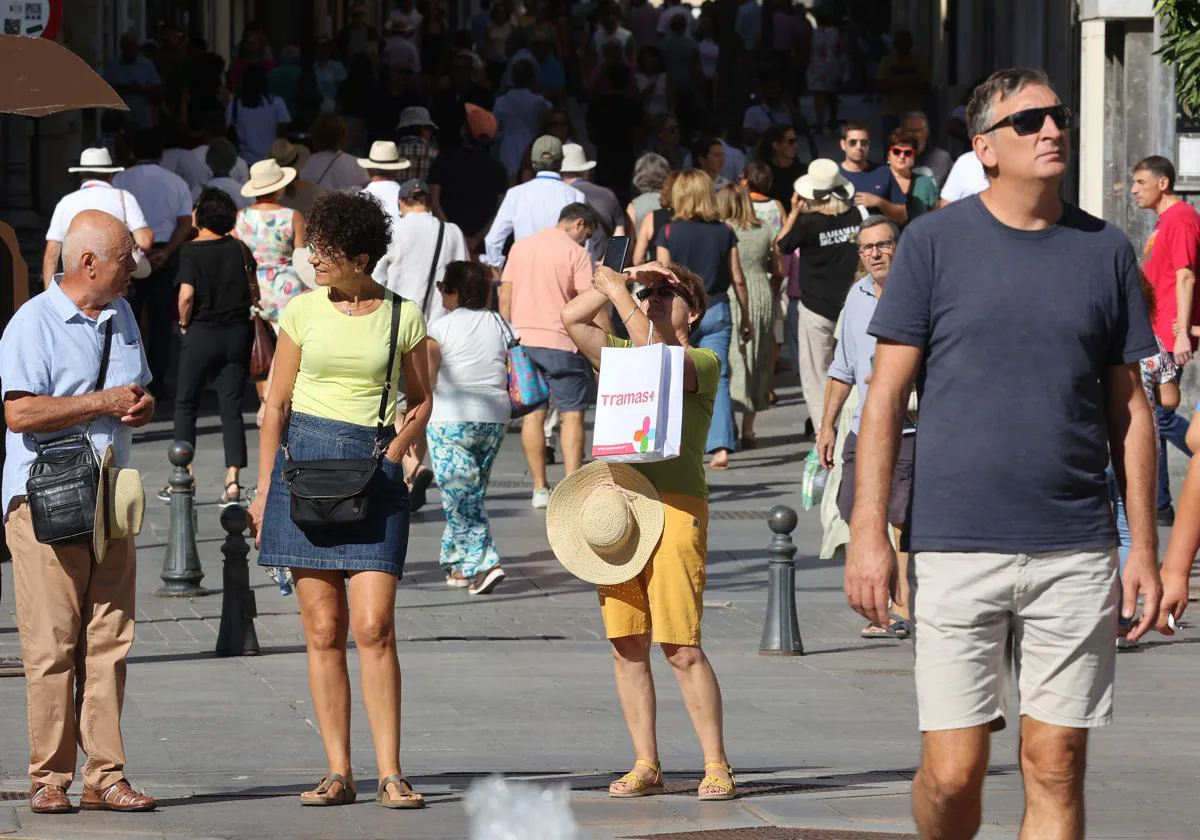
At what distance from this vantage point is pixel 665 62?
3200 centimetres

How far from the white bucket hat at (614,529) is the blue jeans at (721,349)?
8.35 m

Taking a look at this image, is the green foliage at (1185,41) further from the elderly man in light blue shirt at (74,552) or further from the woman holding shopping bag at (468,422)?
the elderly man in light blue shirt at (74,552)

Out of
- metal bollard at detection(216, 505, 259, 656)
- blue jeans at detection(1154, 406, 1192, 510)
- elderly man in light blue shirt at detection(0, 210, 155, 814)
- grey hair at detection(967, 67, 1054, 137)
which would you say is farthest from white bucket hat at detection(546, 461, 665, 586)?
blue jeans at detection(1154, 406, 1192, 510)

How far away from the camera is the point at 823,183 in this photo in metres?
17.1

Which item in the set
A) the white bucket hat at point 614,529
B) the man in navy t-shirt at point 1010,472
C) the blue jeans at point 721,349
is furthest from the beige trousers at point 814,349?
the man in navy t-shirt at point 1010,472

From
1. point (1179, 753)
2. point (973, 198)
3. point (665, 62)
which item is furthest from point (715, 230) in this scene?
point (665, 62)

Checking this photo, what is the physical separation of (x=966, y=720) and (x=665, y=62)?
88.7 ft

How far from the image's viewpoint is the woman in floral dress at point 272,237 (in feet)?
51.6

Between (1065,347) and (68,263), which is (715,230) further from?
(1065,347)

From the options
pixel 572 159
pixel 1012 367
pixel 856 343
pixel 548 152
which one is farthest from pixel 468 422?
pixel 1012 367

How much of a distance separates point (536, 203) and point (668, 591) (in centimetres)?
962

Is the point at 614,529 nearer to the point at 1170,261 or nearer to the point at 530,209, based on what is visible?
the point at 1170,261

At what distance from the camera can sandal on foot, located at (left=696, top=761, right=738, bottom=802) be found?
7.62 m

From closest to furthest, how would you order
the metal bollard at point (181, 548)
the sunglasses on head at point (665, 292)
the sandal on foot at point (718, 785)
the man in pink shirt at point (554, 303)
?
the sandal on foot at point (718, 785) < the sunglasses on head at point (665, 292) < the metal bollard at point (181, 548) < the man in pink shirt at point (554, 303)
